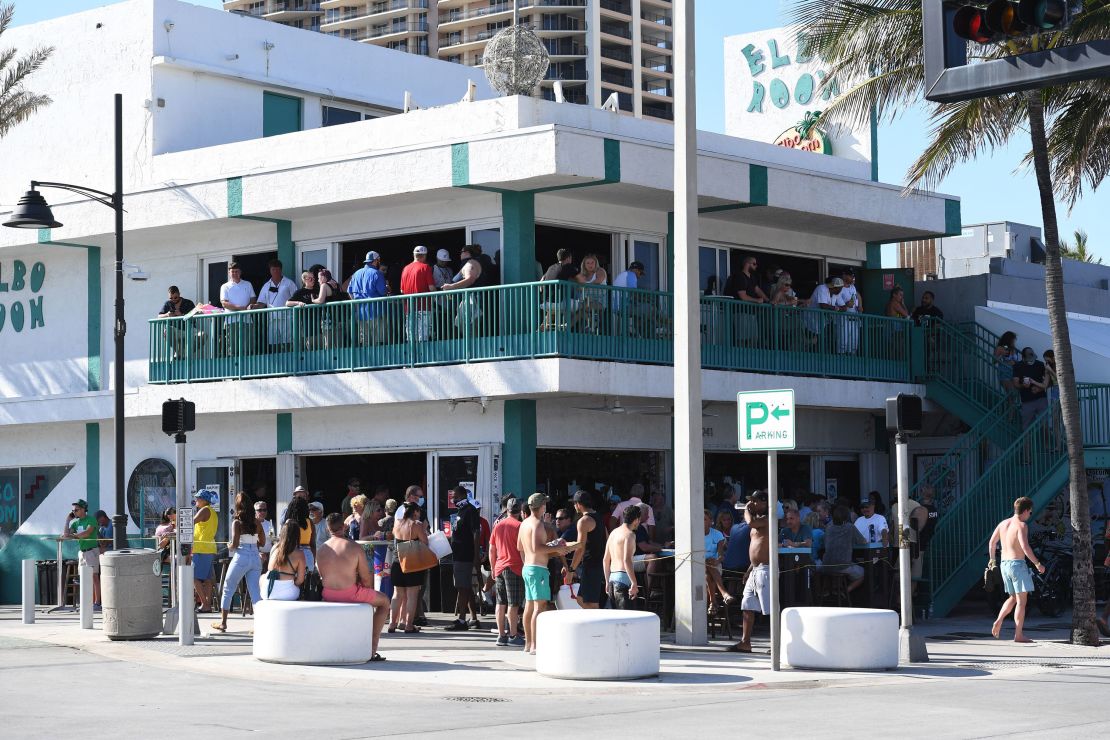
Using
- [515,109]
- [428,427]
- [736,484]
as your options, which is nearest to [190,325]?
[428,427]

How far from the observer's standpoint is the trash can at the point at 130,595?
19703 mm

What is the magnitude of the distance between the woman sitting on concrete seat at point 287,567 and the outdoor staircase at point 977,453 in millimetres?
9882

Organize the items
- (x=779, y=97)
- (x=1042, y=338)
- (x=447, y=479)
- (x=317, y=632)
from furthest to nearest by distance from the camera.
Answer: (x=779, y=97) < (x=1042, y=338) < (x=447, y=479) < (x=317, y=632)

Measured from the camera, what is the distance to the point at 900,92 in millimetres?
21219

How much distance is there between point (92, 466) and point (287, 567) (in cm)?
1303

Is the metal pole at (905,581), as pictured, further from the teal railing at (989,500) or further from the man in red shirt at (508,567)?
the teal railing at (989,500)

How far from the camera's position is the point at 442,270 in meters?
24.1

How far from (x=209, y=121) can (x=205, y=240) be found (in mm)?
2909

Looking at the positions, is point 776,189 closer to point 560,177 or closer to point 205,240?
point 560,177

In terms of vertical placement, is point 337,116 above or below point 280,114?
above

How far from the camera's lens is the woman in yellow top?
2206 cm

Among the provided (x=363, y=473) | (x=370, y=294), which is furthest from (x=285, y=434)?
(x=370, y=294)

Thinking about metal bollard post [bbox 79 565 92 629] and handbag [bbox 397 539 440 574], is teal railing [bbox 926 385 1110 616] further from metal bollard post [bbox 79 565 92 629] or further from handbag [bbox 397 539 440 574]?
metal bollard post [bbox 79 565 92 629]

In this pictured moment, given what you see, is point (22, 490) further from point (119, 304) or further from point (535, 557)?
point (535, 557)
